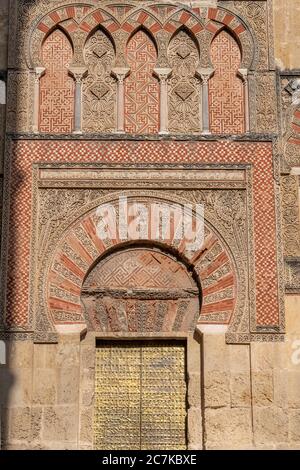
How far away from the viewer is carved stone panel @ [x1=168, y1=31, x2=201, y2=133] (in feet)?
29.1

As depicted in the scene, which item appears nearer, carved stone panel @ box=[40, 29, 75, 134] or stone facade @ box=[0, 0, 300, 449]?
stone facade @ box=[0, 0, 300, 449]

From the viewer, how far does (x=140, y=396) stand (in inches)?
326

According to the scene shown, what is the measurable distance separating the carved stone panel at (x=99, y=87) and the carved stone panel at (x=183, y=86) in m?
0.60

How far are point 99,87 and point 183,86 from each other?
2.76ft

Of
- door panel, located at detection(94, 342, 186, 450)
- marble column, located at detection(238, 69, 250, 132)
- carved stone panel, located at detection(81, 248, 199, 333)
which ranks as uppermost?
marble column, located at detection(238, 69, 250, 132)

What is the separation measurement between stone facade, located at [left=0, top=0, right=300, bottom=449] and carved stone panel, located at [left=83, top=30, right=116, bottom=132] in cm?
1

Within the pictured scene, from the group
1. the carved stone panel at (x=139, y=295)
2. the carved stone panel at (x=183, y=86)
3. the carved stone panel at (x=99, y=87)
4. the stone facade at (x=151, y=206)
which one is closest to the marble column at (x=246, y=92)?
the stone facade at (x=151, y=206)

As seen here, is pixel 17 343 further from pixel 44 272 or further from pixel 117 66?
pixel 117 66

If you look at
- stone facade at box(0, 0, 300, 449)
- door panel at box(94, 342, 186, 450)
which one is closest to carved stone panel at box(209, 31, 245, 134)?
stone facade at box(0, 0, 300, 449)

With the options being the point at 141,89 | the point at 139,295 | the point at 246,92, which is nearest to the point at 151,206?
the point at 139,295

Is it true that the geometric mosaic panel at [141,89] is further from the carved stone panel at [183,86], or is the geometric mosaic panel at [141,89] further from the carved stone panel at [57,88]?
the carved stone panel at [57,88]

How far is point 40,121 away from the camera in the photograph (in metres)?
8.83

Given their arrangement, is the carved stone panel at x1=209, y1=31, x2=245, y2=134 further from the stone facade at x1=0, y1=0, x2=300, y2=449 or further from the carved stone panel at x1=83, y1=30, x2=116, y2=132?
the carved stone panel at x1=83, y1=30, x2=116, y2=132

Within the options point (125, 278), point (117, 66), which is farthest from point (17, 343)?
point (117, 66)
